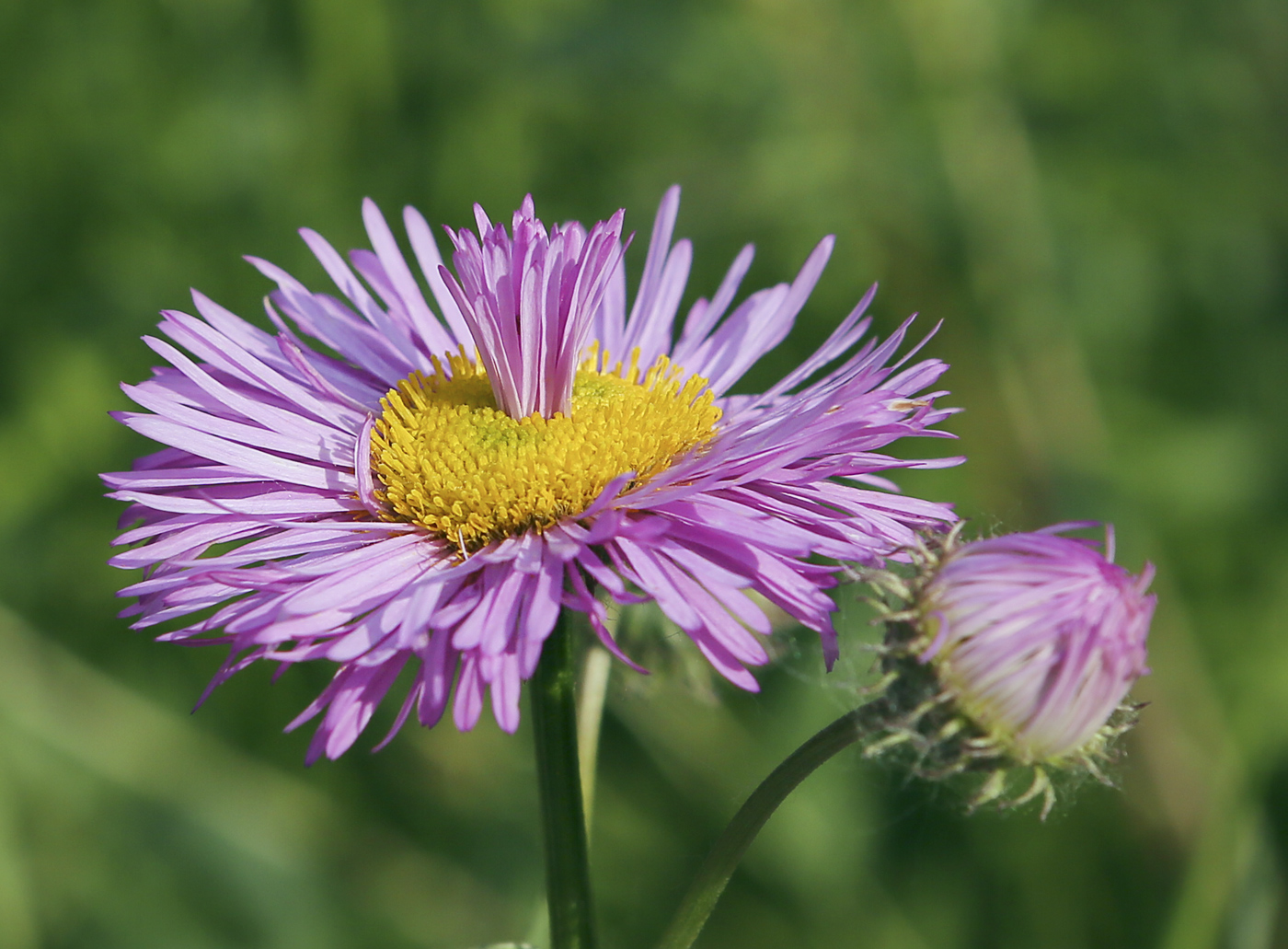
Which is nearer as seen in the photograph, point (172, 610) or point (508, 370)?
point (172, 610)

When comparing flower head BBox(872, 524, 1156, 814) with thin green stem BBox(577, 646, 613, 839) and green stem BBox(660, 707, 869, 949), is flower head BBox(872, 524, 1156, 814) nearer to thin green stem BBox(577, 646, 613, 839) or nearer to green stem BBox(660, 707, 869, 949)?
green stem BBox(660, 707, 869, 949)

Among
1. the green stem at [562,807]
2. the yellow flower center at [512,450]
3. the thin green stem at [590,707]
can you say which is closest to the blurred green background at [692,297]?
the thin green stem at [590,707]

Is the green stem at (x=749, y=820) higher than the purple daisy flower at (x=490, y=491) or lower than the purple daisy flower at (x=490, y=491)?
lower

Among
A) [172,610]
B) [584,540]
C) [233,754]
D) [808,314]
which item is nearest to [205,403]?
[172,610]

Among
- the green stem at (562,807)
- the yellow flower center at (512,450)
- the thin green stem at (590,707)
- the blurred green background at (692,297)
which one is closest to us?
the green stem at (562,807)

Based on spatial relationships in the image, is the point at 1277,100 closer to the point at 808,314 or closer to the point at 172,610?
the point at 808,314

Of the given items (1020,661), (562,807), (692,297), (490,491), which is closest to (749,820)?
(562,807)

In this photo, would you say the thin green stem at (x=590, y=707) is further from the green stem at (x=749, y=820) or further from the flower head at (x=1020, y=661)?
the flower head at (x=1020, y=661)
